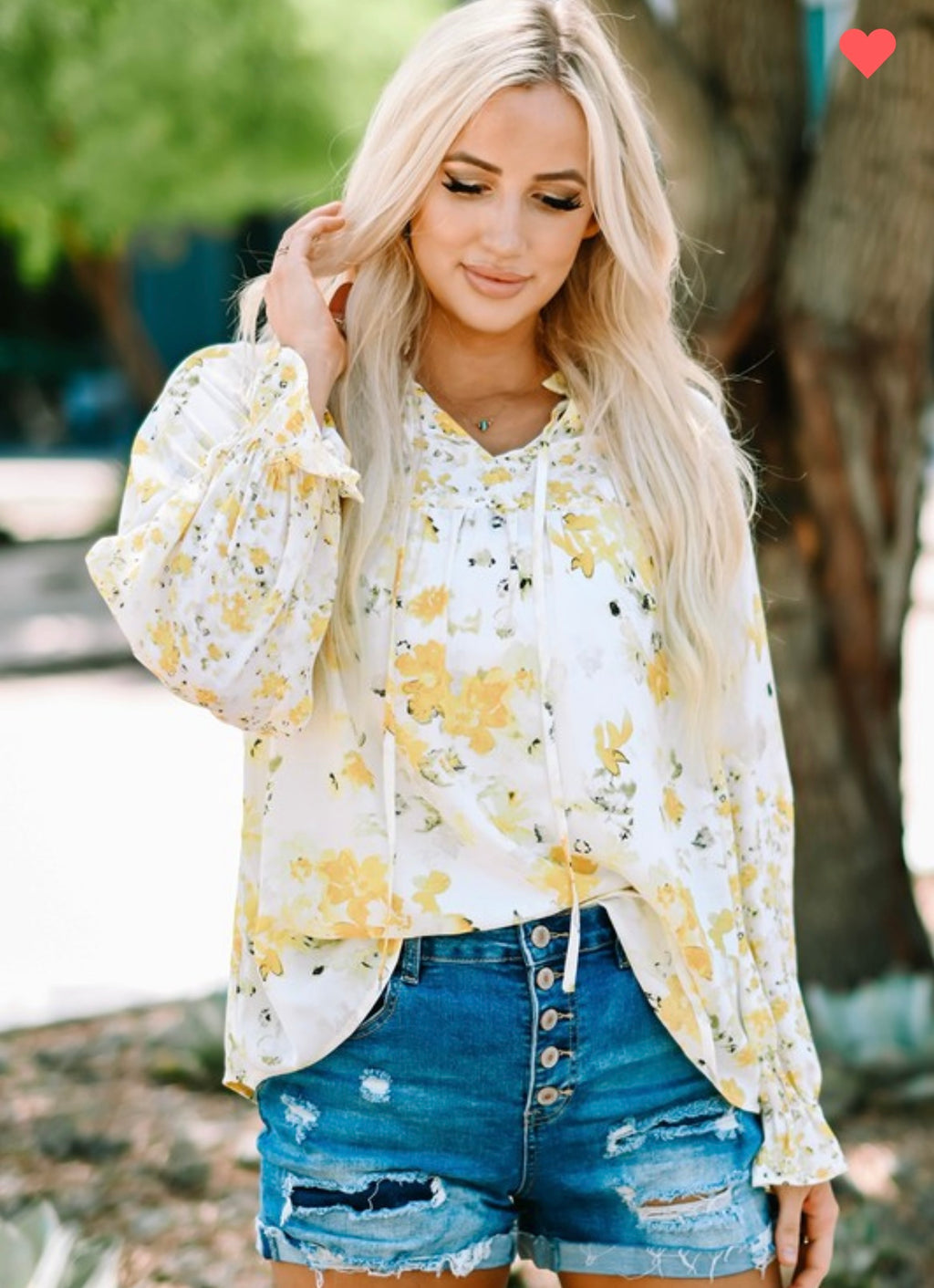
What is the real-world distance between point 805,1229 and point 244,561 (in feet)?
3.56

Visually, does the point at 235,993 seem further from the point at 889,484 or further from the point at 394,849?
the point at 889,484

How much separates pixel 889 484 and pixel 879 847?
3.10ft

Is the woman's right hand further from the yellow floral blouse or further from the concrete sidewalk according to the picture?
the concrete sidewalk

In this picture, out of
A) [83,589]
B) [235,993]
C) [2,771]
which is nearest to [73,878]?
[2,771]

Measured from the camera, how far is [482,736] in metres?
2.11

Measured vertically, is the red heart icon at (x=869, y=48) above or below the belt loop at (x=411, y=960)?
above

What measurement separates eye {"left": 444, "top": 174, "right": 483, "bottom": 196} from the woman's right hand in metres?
0.17

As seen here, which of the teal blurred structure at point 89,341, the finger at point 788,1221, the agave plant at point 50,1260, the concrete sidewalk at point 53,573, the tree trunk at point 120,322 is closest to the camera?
the finger at point 788,1221

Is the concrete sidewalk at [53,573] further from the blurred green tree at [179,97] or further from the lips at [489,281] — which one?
the lips at [489,281]

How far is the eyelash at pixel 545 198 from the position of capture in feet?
7.32

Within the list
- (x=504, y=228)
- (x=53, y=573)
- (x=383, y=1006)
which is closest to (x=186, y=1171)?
(x=383, y=1006)

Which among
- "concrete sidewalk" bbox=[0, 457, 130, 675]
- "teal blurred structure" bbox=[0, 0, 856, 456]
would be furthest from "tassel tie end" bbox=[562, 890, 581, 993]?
"teal blurred structure" bbox=[0, 0, 856, 456]

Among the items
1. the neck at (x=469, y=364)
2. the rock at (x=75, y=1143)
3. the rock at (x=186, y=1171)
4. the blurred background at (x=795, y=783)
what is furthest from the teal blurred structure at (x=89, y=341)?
the neck at (x=469, y=364)

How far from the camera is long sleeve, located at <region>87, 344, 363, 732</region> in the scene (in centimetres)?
203
